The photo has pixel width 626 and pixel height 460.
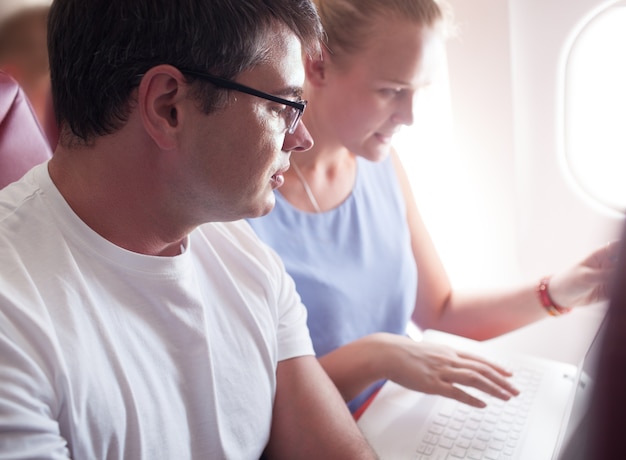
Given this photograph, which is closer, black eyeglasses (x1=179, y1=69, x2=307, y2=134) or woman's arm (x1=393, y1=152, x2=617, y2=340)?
black eyeglasses (x1=179, y1=69, x2=307, y2=134)

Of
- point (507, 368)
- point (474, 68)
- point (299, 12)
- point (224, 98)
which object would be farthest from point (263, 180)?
point (474, 68)

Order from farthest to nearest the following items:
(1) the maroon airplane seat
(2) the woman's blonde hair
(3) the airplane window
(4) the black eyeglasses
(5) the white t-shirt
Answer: (3) the airplane window → (2) the woman's blonde hair → (1) the maroon airplane seat → (4) the black eyeglasses → (5) the white t-shirt

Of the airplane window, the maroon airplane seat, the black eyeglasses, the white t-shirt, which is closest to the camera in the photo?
the white t-shirt

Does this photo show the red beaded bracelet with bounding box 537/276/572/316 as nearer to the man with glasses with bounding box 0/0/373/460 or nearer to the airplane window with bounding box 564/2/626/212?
the airplane window with bounding box 564/2/626/212

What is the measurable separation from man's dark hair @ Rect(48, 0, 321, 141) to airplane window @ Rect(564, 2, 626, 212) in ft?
3.48

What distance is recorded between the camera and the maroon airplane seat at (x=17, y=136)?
100 centimetres

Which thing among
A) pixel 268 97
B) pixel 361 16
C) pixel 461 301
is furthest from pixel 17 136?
pixel 461 301

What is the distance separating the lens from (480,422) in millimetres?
1118

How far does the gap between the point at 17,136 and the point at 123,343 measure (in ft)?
1.44

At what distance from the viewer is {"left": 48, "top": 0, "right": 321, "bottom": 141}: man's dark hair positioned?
0.77 m

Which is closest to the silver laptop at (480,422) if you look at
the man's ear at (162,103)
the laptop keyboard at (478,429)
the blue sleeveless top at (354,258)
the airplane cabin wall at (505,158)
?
the laptop keyboard at (478,429)

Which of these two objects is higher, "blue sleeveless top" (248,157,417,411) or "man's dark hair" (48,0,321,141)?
"man's dark hair" (48,0,321,141)

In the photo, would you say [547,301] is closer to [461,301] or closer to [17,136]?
[461,301]

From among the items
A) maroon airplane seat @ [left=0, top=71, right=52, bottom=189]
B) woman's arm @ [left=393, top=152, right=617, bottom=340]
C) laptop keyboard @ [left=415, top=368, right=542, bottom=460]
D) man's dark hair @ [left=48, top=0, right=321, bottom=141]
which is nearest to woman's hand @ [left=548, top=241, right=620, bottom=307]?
woman's arm @ [left=393, top=152, right=617, bottom=340]
